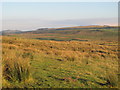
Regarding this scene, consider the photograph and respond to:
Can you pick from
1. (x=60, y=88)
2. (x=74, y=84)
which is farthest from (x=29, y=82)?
(x=74, y=84)

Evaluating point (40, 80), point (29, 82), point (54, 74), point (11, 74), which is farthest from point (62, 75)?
point (11, 74)

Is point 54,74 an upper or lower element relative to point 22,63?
lower

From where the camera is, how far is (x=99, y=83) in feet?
21.1

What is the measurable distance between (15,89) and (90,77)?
3.28m

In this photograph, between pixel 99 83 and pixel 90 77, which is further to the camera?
pixel 90 77

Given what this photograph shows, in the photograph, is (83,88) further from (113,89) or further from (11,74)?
(11,74)

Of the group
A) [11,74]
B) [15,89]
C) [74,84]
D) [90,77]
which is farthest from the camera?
[90,77]

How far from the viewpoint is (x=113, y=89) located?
19.9ft

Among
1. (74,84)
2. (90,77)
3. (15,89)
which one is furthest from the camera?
(90,77)

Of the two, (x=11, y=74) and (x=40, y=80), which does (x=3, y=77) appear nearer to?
(x=11, y=74)

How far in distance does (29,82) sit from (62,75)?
1.65 m

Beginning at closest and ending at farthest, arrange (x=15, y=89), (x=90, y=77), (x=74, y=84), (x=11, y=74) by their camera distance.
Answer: (x=15, y=89), (x=74, y=84), (x=11, y=74), (x=90, y=77)

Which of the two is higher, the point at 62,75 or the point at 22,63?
the point at 22,63

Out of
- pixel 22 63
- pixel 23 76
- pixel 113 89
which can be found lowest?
pixel 113 89
